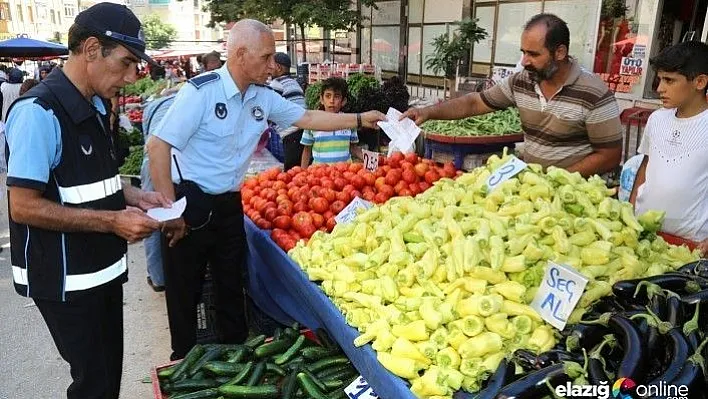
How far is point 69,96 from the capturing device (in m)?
→ 2.02

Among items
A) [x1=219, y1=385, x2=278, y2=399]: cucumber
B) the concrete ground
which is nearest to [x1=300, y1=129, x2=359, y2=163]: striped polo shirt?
the concrete ground

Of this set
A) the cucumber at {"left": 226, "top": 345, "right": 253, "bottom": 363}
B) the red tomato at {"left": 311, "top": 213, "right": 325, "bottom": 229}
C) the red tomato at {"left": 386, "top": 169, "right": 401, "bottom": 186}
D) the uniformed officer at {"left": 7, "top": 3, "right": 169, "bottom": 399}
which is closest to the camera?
the uniformed officer at {"left": 7, "top": 3, "right": 169, "bottom": 399}

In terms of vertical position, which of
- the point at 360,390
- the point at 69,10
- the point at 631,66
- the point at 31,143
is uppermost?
the point at 69,10

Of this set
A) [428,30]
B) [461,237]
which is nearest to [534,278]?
[461,237]

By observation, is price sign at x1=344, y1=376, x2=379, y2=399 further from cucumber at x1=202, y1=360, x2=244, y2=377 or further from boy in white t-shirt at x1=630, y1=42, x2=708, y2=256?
boy in white t-shirt at x1=630, y1=42, x2=708, y2=256

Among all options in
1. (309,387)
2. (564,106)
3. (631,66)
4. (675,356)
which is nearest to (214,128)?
(309,387)

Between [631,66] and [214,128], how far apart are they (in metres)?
7.26

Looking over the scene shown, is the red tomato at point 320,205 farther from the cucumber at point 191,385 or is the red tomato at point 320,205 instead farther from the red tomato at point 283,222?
the cucumber at point 191,385

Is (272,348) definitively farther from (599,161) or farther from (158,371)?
(599,161)

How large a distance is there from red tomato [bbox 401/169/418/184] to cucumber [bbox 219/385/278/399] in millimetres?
1888

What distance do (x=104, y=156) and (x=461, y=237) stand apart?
1561 mm

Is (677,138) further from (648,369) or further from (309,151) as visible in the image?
(309,151)

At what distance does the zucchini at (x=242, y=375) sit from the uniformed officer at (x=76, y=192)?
0.62 meters

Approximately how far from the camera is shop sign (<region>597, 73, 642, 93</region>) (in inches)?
313
